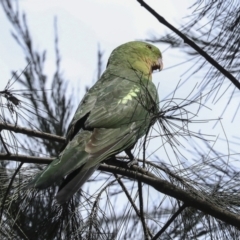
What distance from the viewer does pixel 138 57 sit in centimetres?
324

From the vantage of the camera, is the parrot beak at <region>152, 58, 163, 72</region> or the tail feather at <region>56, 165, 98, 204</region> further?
the parrot beak at <region>152, 58, 163, 72</region>

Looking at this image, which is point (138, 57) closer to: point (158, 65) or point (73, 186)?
point (158, 65)

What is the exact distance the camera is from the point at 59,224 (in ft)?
6.99

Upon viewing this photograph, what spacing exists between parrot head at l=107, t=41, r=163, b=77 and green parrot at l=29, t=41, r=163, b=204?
70mm

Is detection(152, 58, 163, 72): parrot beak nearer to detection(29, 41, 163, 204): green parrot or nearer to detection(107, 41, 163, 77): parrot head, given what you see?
detection(107, 41, 163, 77): parrot head

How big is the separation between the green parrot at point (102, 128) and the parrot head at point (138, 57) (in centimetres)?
7

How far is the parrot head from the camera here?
3.19 metres

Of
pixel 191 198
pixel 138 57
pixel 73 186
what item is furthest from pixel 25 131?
pixel 138 57

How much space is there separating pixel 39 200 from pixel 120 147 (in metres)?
0.38

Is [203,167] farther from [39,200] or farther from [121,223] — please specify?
[39,200]

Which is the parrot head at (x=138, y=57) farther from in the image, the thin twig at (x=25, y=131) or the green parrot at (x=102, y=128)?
the thin twig at (x=25, y=131)

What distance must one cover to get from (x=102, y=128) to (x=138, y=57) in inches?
38.5

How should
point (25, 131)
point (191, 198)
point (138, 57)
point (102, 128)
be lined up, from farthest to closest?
point (138, 57) < point (102, 128) < point (25, 131) < point (191, 198)

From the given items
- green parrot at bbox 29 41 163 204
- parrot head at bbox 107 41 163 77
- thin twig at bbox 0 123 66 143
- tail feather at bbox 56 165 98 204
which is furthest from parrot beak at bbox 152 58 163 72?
tail feather at bbox 56 165 98 204
